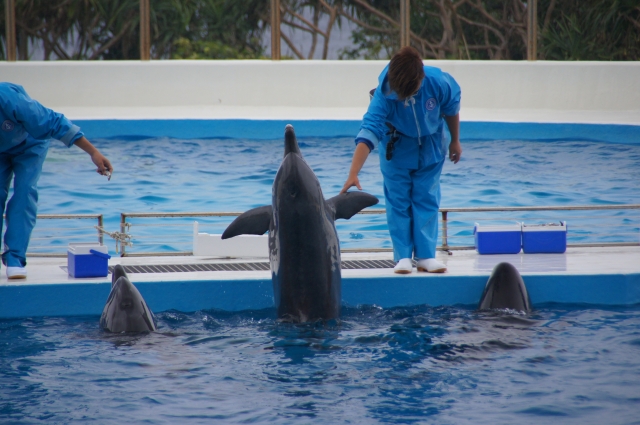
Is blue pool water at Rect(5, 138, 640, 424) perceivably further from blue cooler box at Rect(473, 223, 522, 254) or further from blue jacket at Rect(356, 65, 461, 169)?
blue jacket at Rect(356, 65, 461, 169)

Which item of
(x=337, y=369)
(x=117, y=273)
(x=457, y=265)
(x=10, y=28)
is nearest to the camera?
(x=337, y=369)

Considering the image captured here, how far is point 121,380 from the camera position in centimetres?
420

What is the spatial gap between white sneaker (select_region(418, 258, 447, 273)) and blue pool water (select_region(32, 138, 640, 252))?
2.73 m

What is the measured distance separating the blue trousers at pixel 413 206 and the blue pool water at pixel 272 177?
2667mm

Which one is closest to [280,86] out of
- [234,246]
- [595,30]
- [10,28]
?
[10,28]

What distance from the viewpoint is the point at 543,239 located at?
19.7 ft

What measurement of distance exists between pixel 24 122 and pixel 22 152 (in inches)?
11.5

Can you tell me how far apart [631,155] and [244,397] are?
351 inches

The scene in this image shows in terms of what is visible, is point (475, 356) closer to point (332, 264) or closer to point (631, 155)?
point (332, 264)

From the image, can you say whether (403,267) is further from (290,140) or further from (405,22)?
(405,22)

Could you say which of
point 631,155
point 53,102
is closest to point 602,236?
point 631,155

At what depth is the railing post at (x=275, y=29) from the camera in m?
14.1

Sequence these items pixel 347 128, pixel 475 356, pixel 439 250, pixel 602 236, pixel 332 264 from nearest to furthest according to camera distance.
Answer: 1. pixel 475 356
2. pixel 332 264
3. pixel 439 250
4. pixel 602 236
5. pixel 347 128

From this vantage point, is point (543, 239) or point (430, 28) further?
point (430, 28)
